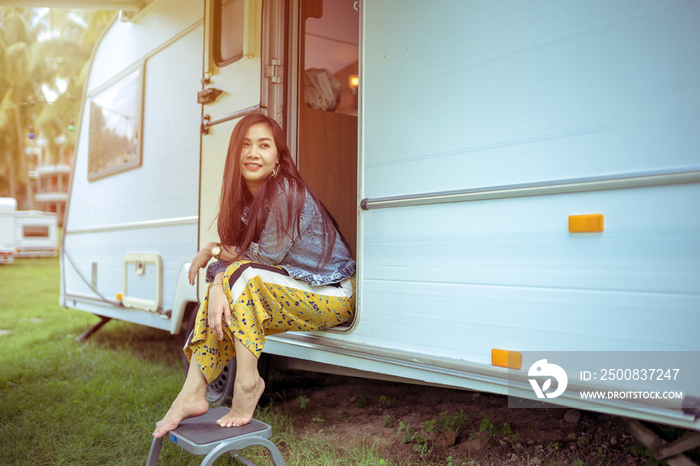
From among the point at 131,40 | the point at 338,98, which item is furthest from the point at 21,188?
the point at 338,98

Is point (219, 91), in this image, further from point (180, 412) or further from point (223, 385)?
point (180, 412)

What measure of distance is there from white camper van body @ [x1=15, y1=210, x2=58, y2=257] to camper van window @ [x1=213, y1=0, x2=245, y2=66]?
16.2m

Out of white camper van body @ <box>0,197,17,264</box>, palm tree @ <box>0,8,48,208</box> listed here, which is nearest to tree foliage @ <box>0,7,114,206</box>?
palm tree @ <box>0,8,48,208</box>

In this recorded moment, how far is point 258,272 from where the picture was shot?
2.34 metres

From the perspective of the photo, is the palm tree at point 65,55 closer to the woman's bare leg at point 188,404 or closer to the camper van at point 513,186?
the camper van at point 513,186

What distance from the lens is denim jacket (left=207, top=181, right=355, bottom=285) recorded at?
2475mm

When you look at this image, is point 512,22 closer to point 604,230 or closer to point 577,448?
point 604,230

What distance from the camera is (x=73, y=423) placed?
3213mm

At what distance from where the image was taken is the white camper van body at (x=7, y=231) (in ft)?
51.6

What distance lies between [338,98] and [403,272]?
1674 millimetres

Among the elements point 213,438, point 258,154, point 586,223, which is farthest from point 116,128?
point 586,223

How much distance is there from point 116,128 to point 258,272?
314 centimetres

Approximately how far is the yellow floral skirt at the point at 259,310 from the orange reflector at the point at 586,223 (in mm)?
1124

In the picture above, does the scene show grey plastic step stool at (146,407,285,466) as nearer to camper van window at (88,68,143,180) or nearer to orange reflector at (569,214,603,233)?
orange reflector at (569,214,603,233)
